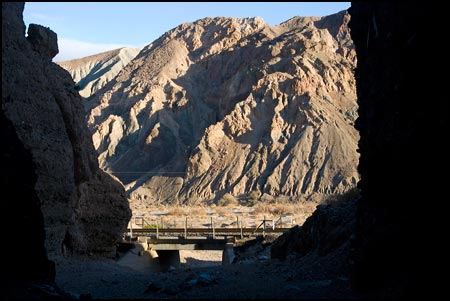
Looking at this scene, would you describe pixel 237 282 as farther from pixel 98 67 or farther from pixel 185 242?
pixel 98 67

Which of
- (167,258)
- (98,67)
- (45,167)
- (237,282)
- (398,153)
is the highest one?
(98,67)

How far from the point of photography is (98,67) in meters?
132

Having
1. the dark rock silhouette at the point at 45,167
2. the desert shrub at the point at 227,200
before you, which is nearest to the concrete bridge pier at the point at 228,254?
the dark rock silhouette at the point at 45,167

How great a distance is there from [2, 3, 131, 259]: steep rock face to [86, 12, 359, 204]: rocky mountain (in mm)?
37066

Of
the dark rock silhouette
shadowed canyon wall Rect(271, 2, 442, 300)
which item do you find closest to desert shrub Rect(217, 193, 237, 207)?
the dark rock silhouette

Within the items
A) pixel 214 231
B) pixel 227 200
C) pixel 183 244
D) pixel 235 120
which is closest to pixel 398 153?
pixel 183 244

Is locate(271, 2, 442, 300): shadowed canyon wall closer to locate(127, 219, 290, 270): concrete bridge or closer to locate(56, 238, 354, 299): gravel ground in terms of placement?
locate(56, 238, 354, 299): gravel ground

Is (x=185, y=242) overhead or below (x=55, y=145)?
below

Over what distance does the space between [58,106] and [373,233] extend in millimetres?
11050

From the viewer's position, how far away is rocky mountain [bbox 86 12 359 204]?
61125 mm

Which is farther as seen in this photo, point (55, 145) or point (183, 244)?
point (183, 244)

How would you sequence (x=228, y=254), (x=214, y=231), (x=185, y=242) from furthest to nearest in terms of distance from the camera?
(x=214, y=231) < (x=185, y=242) < (x=228, y=254)

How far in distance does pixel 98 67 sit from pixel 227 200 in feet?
266

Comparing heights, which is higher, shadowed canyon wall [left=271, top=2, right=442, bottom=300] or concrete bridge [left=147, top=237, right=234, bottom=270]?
shadowed canyon wall [left=271, top=2, right=442, bottom=300]
